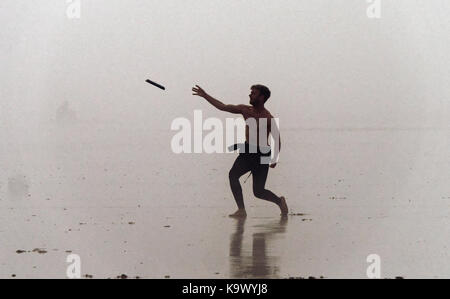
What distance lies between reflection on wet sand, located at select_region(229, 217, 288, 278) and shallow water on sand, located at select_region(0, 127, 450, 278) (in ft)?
0.05

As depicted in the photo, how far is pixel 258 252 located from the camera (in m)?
9.41

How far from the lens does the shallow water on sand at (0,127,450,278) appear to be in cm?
885

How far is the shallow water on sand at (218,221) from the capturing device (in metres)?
8.85

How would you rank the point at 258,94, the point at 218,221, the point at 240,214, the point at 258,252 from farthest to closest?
the point at 240,214
the point at 258,94
the point at 218,221
the point at 258,252

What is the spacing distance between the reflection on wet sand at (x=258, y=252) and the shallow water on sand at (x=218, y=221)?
15mm

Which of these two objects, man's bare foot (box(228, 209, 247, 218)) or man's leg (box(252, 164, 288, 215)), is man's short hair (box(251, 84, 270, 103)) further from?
man's bare foot (box(228, 209, 247, 218))

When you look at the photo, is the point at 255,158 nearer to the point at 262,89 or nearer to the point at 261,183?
the point at 261,183

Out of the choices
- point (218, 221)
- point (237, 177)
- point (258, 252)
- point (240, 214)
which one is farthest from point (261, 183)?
point (258, 252)

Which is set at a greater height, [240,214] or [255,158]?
[255,158]

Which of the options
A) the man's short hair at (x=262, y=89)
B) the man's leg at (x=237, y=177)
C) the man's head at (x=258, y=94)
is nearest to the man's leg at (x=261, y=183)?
the man's leg at (x=237, y=177)

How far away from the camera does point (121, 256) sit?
9.33 metres

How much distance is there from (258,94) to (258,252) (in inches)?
129

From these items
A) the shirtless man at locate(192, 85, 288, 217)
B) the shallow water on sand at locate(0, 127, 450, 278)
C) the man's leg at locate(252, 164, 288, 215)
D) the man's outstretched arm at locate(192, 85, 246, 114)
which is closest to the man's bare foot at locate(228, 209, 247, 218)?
the shirtless man at locate(192, 85, 288, 217)

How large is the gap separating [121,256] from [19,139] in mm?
26382
